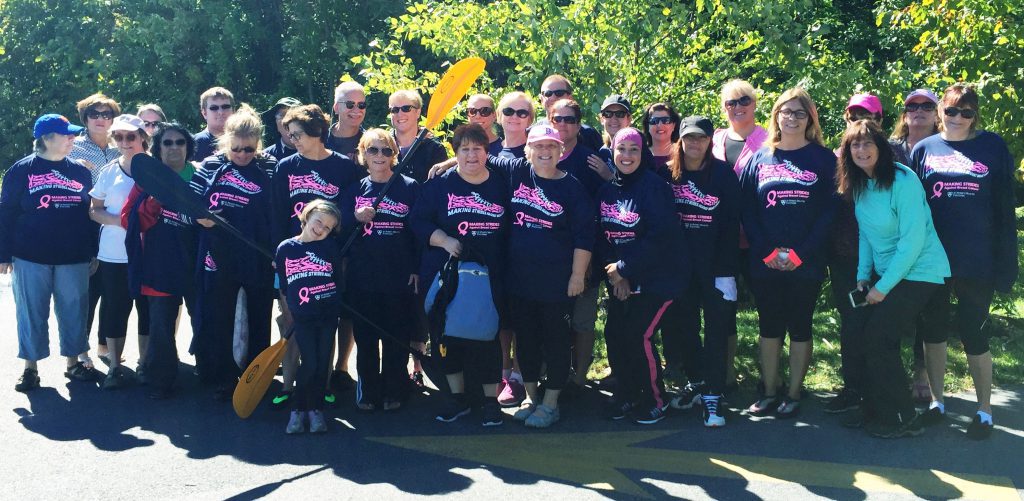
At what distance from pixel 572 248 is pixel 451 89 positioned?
1.79 meters

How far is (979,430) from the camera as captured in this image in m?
5.77

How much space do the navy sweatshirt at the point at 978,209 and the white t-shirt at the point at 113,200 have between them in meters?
5.60

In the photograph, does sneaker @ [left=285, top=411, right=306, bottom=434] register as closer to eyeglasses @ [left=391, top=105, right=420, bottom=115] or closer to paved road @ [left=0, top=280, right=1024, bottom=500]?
paved road @ [left=0, top=280, right=1024, bottom=500]

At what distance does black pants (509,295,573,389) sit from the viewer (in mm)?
6188

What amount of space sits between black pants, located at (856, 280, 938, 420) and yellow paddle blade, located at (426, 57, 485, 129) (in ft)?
10.5

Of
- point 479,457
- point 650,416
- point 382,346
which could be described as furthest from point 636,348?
point 382,346

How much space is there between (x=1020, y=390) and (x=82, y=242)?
6853mm

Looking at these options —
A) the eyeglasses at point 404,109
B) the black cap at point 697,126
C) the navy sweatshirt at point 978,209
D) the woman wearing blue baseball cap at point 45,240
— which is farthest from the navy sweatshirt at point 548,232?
the woman wearing blue baseball cap at point 45,240

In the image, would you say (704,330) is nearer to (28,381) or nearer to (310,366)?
(310,366)

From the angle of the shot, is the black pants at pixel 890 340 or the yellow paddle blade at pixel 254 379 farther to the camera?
the yellow paddle blade at pixel 254 379

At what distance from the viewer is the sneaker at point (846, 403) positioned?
20.8 ft

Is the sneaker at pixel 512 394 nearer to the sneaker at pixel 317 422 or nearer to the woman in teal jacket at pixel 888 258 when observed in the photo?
the sneaker at pixel 317 422

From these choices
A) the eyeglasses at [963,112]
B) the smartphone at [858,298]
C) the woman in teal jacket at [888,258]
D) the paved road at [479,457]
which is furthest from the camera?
the smartphone at [858,298]

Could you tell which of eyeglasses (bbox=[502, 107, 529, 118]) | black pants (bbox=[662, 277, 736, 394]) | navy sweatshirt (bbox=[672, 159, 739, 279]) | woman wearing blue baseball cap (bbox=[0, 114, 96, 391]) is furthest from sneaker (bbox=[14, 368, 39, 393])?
navy sweatshirt (bbox=[672, 159, 739, 279])
